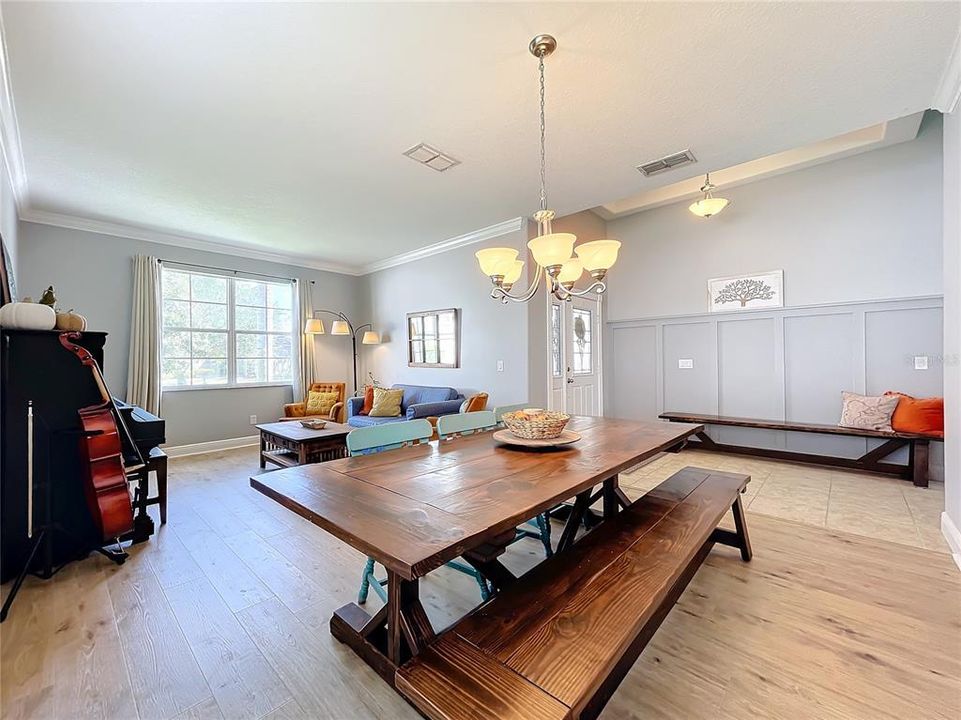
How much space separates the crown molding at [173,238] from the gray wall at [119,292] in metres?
0.06

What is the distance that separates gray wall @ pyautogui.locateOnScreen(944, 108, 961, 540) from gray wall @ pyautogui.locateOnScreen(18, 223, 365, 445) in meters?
6.65

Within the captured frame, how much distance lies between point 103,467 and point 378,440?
1.61 m

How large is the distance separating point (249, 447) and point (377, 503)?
16.3 ft

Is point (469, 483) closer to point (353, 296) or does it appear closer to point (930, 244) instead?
point (930, 244)

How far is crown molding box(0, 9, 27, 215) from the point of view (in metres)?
2.06

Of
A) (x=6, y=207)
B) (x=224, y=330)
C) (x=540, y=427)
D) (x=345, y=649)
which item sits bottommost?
(x=345, y=649)

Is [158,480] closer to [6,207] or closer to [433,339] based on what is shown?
[6,207]

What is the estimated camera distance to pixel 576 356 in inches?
205

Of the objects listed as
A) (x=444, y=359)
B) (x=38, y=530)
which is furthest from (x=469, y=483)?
(x=444, y=359)

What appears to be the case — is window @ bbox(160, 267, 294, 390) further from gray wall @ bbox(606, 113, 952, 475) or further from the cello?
gray wall @ bbox(606, 113, 952, 475)

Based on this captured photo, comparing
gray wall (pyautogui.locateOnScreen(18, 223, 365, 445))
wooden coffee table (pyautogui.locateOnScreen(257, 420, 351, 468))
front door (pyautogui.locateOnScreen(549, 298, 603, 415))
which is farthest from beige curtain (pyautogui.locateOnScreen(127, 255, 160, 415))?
front door (pyautogui.locateOnScreen(549, 298, 603, 415))

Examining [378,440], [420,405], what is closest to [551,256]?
[378,440]

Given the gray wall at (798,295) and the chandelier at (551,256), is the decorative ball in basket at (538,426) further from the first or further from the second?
the gray wall at (798,295)

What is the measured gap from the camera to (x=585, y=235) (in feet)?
17.7
